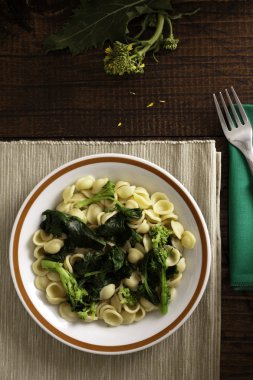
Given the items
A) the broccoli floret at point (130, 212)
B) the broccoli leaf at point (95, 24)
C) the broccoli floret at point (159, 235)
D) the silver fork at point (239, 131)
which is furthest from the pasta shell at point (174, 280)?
the broccoli leaf at point (95, 24)

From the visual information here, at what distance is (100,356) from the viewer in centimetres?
178

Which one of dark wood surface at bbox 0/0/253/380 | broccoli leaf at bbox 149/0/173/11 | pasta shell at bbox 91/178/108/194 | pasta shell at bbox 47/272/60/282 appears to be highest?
broccoli leaf at bbox 149/0/173/11

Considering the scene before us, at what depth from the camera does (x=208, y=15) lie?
184cm

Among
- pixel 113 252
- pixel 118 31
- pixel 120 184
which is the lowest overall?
pixel 113 252

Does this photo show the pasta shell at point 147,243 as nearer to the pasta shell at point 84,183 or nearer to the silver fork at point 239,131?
the pasta shell at point 84,183

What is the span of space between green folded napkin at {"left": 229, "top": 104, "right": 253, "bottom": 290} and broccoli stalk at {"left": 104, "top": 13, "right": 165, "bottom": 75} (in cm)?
42

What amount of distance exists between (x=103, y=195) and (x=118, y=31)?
57 centimetres

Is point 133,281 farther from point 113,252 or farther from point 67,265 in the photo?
point 67,265

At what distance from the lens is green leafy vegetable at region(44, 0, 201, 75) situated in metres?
1.78

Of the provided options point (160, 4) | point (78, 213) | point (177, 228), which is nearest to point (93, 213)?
point (78, 213)

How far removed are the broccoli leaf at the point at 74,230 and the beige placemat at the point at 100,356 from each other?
0.68ft

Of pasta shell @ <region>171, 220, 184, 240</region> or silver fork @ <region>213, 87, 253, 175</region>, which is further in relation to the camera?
silver fork @ <region>213, 87, 253, 175</region>

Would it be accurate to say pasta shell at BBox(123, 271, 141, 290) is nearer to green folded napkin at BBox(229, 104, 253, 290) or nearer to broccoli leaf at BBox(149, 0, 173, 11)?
green folded napkin at BBox(229, 104, 253, 290)

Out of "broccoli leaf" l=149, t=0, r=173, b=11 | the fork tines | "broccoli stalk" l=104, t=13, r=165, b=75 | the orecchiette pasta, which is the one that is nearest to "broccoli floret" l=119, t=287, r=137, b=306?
the orecchiette pasta
